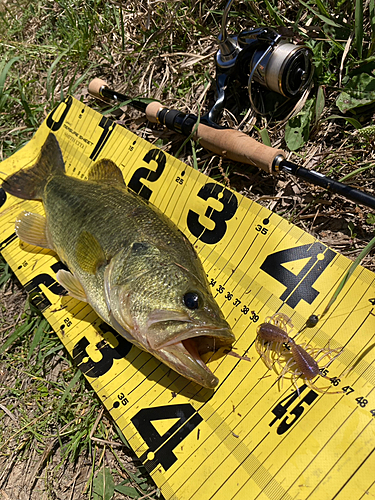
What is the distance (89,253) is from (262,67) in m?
2.09

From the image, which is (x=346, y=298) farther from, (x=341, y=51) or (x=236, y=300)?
(x=341, y=51)

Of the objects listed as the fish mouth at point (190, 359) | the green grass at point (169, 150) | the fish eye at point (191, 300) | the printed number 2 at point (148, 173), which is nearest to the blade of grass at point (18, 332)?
the green grass at point (169, 150)

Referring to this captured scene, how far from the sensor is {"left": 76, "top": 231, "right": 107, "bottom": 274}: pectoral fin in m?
2.74

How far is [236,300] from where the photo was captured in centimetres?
263

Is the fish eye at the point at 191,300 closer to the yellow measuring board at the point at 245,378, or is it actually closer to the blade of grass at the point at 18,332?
the yellow measuring board at the point at 245,378

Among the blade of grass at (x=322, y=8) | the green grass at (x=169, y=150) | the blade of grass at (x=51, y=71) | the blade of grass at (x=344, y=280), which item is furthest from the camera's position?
the blade of grass at (x=51, y=71)

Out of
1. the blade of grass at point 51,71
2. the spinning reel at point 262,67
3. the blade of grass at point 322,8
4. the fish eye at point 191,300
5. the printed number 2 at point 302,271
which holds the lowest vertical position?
the fish eye at point 191,300

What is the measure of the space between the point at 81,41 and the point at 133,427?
453 cm

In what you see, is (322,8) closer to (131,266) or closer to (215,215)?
(215,215)

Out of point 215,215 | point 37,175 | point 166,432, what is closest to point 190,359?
point 166,432

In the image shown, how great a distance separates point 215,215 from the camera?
2.95 meters

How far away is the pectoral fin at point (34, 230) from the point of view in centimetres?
345

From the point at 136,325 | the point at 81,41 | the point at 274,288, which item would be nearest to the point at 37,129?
the point at 81,41

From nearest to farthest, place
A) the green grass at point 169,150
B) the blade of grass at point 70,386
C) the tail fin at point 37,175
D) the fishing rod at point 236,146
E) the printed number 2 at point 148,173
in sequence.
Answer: the fishing rod at point 236,146 < the green grass at point 169,150 < the blade of grass at point 70,386 < the printed number 2 at point 148,173 < the tail fin at point 37,175
